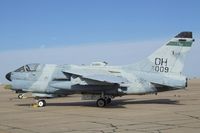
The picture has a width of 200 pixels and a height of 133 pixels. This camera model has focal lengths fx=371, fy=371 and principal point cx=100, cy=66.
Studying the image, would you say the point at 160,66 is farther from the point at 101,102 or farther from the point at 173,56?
the point at 101,102

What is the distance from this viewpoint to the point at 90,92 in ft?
80.8

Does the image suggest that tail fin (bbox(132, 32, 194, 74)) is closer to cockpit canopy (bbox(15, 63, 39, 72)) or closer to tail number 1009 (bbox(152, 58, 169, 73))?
tail number 1009 (bbox(152, 58, 169, 73))

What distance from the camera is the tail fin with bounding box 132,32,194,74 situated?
2500 centimetres

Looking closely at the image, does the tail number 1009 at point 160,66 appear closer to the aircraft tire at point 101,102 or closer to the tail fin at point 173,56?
the tail fin at point 173,56

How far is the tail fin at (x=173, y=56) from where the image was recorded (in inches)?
984

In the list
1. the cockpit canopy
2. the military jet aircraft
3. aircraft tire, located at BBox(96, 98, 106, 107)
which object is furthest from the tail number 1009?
the cockpit canopy

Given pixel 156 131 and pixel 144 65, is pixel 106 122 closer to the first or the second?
pixel 156 131

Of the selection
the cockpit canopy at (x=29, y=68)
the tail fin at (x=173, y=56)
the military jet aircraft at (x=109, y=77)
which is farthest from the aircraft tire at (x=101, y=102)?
the cockpit canopy at (x=29, y=68)

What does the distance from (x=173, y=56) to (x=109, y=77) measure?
491cm

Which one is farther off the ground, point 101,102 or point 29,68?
point 29,68

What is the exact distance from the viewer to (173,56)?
990 inches

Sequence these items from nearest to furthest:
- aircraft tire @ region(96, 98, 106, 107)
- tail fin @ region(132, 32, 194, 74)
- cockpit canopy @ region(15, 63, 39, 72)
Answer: aircraft tire @ region(96, 98, 106, 107) → tail fin @ region(132, 32, 194, 74) → cockpit canopy @ region(15, 63, 39, 72)

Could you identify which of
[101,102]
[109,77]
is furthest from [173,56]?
[101,102]

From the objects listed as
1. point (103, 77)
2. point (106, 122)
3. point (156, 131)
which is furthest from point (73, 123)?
point (103, 77)
